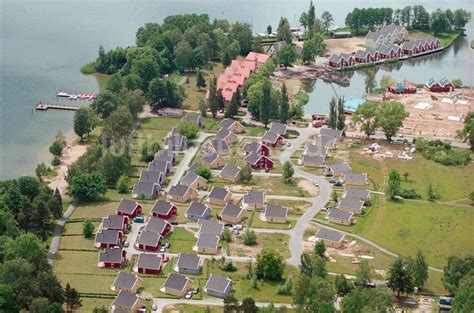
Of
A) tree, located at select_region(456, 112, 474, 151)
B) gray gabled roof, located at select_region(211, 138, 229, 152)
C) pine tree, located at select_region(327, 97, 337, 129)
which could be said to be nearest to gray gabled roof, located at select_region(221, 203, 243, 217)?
gray gabled roof, located at select_region(211, 138, 229, 152)

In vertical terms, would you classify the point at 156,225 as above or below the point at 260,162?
below

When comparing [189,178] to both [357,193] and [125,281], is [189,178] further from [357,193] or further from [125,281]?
[125,281]

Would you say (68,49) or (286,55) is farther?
(68,49)

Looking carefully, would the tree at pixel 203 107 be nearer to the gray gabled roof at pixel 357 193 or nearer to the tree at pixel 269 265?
the gray gabled roof at pixel 357 193

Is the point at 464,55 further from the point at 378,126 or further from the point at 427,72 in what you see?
the point at 378,126

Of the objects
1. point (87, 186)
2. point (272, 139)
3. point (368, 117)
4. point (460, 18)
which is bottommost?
point (87, 186)

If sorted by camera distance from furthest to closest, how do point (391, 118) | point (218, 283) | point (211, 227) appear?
point (391, 118) → point (211, 227) → point (218, 283)

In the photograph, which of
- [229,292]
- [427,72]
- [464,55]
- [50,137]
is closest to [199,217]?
[229,292]

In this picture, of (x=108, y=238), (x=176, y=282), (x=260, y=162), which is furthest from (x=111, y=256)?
(x=260, y=162)
